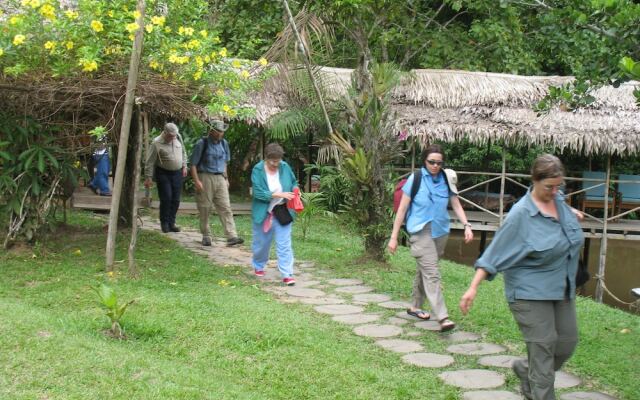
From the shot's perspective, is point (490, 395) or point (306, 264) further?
point (306, 264)

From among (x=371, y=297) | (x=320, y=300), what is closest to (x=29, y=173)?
(x=320, y=300)

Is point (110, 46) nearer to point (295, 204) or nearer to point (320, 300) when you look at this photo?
point (295, 204)

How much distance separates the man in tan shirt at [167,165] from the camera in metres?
10.3

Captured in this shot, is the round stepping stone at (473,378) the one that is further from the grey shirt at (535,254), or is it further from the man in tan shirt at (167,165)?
the man in tan shirt at (167,165)

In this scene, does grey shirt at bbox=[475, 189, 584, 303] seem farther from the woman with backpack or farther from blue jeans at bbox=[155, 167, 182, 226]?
blue jeans at bbox=[155, 167, 182, 226]

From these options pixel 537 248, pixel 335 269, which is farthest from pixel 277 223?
pixel 537 248

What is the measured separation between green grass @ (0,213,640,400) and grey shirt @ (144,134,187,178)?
2.12 metres

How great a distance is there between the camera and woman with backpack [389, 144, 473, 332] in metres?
6.27

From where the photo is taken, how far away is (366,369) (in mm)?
5297

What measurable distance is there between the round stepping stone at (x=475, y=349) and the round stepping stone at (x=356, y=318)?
99 cm

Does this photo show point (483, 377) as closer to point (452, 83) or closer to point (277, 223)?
point (277, 223)

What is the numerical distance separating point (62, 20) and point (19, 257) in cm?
281

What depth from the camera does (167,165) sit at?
1041 cm

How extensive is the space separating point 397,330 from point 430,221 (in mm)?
1002
